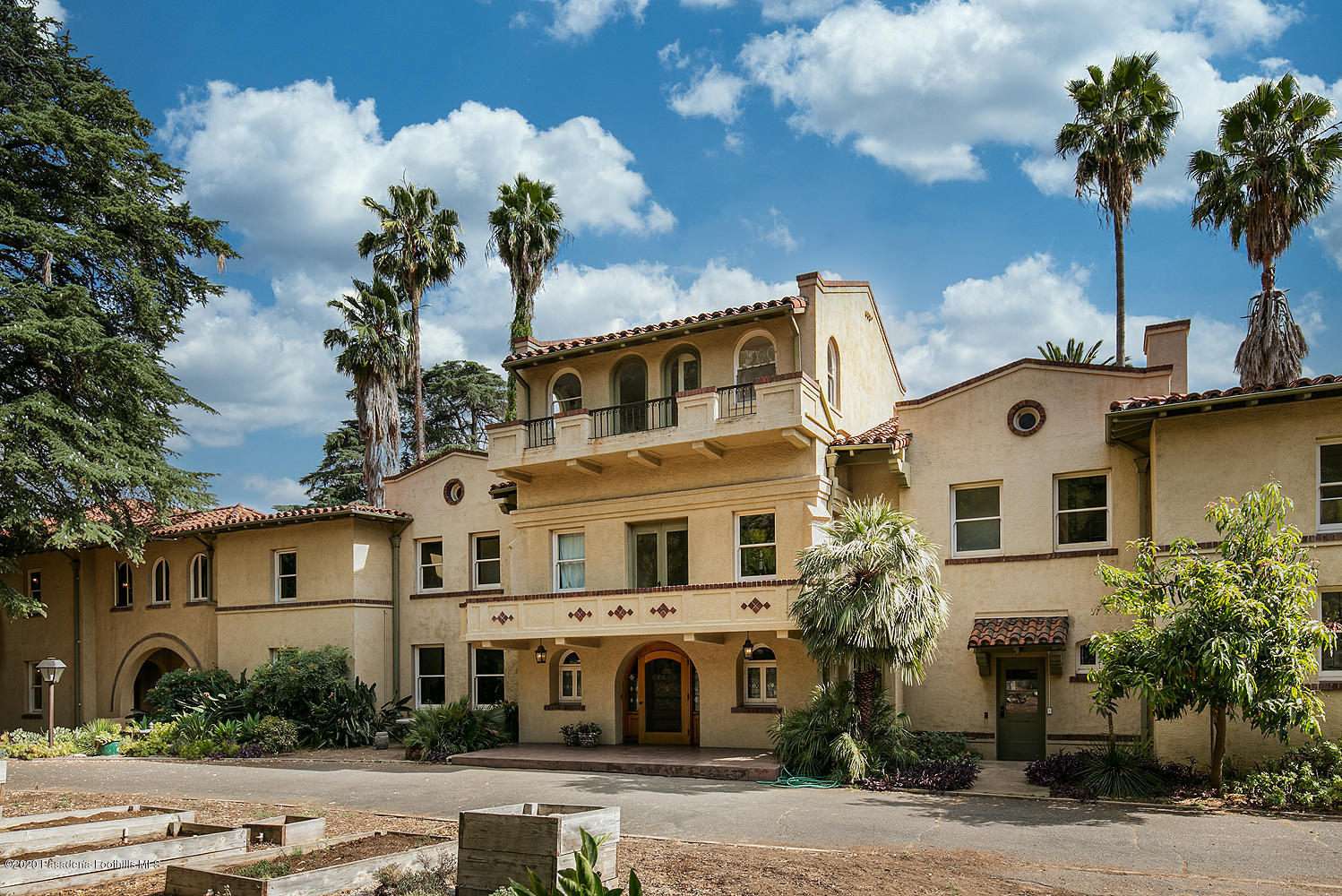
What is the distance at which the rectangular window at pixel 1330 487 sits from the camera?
16109 mm

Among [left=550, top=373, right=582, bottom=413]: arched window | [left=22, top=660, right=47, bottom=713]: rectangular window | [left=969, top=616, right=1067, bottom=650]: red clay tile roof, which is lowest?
[left=22, top=660, right=47, bottom=713]: rectangular window

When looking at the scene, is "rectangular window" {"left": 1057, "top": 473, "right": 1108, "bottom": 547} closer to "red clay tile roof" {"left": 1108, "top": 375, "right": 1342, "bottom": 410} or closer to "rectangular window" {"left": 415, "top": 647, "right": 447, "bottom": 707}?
"red clay tile roof" {"left": 1108, "top": 375, "right": 1342, "bottom": 410}

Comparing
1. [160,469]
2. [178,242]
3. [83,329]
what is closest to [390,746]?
[160,469]

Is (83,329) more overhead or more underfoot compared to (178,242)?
more underfoot

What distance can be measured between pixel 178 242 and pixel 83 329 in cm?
432

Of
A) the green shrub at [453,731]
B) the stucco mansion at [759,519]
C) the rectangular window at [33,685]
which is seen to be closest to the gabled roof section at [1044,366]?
the stucco mansion at [759,519]

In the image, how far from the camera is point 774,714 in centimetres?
1973

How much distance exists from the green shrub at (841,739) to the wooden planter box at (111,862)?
914 cm

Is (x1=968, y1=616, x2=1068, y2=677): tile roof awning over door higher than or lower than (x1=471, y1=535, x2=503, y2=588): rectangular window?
lower

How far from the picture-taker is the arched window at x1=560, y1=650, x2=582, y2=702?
22500 millimetres

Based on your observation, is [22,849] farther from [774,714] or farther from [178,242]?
[178,242]

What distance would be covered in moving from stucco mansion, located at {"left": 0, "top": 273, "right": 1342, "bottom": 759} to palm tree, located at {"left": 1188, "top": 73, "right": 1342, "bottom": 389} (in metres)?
6.85

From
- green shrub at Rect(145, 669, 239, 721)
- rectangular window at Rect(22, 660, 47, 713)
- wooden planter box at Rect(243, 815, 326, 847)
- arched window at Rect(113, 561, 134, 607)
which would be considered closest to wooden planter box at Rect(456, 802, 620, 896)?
wooden planter box at Rect(243, 815, 326, 847)

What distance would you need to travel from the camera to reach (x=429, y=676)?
26.0 m
